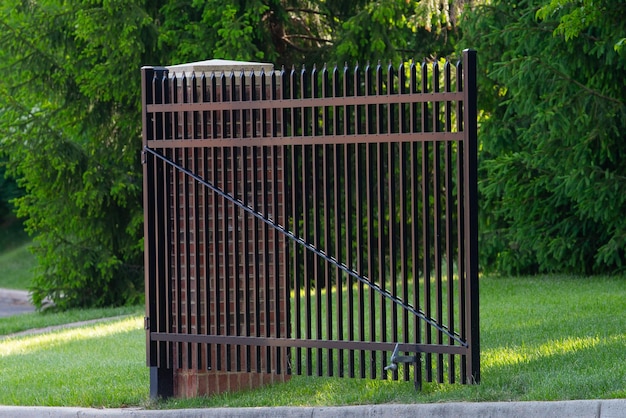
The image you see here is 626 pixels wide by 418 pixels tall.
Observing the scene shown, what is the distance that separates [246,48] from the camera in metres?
15.9

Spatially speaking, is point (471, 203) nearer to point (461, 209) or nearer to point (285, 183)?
point (461, 209)

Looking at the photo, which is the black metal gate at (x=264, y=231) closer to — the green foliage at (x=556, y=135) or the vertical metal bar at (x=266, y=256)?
the vertical metal bar at (x=266, y=256)

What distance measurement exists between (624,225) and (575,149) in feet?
3.76

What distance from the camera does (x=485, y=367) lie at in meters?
6.78

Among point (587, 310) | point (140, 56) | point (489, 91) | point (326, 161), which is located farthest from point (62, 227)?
point (326, 161)

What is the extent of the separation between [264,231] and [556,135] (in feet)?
22.1

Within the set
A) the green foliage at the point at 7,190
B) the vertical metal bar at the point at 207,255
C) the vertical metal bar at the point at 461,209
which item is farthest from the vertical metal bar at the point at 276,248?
the green foliage at the point at 7,190

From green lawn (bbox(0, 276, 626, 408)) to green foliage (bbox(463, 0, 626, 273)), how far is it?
57.2 inches

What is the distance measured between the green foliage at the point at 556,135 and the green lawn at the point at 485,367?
145cm

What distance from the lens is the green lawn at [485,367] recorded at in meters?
6.10

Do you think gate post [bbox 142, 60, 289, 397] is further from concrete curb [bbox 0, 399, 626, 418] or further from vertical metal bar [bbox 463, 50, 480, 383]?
vertical metal bar [bbox 463, 50, 480, 383]

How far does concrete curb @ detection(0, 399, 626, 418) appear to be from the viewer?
5.52m

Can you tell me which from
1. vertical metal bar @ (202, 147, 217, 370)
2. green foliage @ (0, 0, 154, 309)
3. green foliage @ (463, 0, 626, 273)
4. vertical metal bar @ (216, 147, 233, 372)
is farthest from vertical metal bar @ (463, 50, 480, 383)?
green foliage @ (0, 0, 154, 309)

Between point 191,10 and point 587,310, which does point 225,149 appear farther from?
point 191,10
